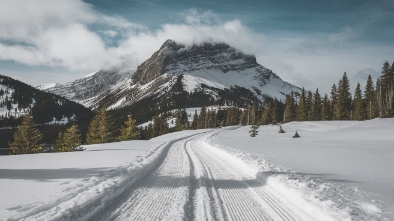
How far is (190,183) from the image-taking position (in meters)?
10.6

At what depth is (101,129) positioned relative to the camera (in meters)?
53.7

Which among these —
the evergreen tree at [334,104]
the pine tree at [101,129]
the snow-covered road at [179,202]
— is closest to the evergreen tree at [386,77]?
the evergreen tree at [334,104]

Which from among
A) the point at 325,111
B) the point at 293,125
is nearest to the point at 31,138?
the point at 293,125

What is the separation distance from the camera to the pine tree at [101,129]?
175 ft

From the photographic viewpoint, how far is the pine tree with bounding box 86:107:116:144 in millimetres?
53281

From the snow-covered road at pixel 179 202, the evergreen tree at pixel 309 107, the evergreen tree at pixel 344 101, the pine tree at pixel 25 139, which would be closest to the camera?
the snow-covered road at pixel 179 202

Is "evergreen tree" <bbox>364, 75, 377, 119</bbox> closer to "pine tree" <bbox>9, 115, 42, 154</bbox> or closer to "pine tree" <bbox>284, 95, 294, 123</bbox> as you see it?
"pine tree" <bbox>284, 95, 294, 123</bbox>

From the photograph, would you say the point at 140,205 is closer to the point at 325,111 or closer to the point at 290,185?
the point at 290,185

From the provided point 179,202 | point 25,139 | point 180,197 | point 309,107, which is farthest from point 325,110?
point 179,202

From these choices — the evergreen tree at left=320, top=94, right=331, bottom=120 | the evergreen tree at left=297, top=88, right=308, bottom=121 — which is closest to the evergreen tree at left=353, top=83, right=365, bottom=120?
the evergreen tree at left=320, top=94, right=331, bottom=120

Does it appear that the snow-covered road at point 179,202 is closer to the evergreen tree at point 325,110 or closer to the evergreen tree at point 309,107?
the evergreen tree at point 325,110

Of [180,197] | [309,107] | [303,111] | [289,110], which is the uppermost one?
[309,107]

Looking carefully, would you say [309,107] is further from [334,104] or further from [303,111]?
[334,104]

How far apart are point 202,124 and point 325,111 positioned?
47432 millimetres
